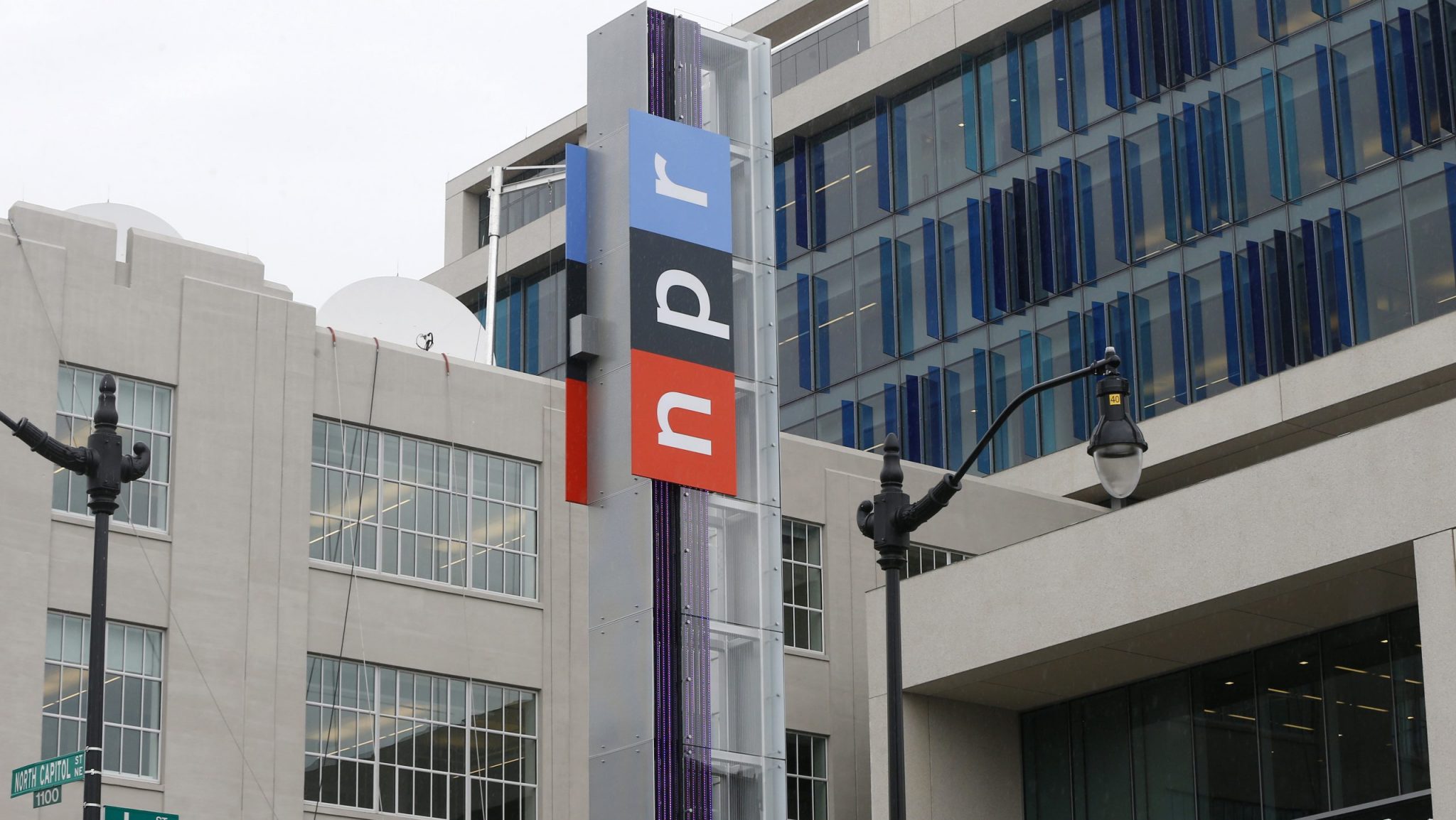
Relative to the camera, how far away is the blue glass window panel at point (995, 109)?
53719 mm

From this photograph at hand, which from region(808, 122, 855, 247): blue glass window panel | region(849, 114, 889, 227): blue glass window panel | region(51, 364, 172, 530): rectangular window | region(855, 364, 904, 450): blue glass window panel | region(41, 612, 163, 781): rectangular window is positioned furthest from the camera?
region(808, 122, 855, 247): blue glass window panel

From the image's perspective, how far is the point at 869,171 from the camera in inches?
2234

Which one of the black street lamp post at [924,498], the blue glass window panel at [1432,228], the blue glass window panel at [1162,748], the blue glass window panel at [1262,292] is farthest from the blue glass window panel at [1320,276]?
the black street lamp post at [924,498]

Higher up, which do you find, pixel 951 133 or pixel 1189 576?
pixel 951 133

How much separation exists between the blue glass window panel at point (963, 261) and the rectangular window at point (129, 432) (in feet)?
79.3

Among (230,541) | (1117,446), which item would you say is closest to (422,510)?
(230,541)

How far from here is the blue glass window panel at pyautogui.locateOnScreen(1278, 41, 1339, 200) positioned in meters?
47.2

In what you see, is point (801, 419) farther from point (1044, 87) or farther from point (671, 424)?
point (671, 424)

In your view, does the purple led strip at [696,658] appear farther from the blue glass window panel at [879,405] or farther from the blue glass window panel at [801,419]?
the blue glass window panel at [801,419]

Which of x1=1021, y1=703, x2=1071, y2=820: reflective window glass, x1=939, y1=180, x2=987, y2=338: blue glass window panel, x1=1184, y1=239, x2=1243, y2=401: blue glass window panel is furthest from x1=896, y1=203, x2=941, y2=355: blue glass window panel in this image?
x1=1021, y1=703, x2=1071, y2=820: reflective window glass

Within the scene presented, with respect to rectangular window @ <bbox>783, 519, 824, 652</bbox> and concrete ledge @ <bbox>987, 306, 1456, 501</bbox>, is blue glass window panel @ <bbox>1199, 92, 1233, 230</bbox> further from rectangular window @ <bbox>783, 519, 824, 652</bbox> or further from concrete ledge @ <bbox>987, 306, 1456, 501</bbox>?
rectangular window @ <bbox>783, 519, 824, 652</bbox>

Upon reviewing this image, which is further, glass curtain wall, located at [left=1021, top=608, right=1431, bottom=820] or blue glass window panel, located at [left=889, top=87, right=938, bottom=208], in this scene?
blue glass window panel, located at [left=889, top=87, right=938, bottom=208]

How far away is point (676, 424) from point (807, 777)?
14339 millimetres

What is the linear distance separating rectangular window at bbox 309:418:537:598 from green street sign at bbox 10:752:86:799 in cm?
1431
